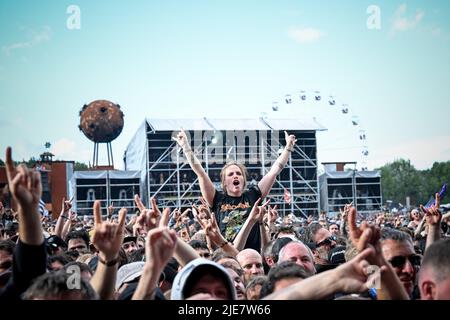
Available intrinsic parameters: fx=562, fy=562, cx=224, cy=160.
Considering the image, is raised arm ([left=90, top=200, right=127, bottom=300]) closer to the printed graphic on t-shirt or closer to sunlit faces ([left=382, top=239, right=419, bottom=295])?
sunlit faces ([left=382, top=239, right=419, bottom=295])

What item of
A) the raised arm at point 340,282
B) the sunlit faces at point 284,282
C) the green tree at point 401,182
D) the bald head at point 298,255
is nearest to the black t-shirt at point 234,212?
the bald head at point 298,255

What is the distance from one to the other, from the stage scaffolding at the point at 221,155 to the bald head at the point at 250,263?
853 inches

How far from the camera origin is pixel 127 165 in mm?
35875

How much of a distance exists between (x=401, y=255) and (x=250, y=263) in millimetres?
1427

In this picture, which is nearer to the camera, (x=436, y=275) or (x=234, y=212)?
(x=436, y=275)

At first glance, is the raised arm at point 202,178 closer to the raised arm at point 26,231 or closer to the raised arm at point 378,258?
the raised arm at point 26,231

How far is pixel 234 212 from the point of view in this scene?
16.6 ft

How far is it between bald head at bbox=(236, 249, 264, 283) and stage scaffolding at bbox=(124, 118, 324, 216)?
21.7m

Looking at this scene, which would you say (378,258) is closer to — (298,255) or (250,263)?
(298,255)

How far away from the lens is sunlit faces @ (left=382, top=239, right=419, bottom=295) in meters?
3.03

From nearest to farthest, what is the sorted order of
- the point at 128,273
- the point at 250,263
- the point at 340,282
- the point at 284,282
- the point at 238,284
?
the point at 340,282 < the point at 284,282 < the point at 128,273 < the point at 238,284 < the point at 250,263

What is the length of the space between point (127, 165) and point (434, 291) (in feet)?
113

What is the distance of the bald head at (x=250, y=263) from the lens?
165 inches

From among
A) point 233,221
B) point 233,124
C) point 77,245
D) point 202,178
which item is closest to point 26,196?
point 202,178
